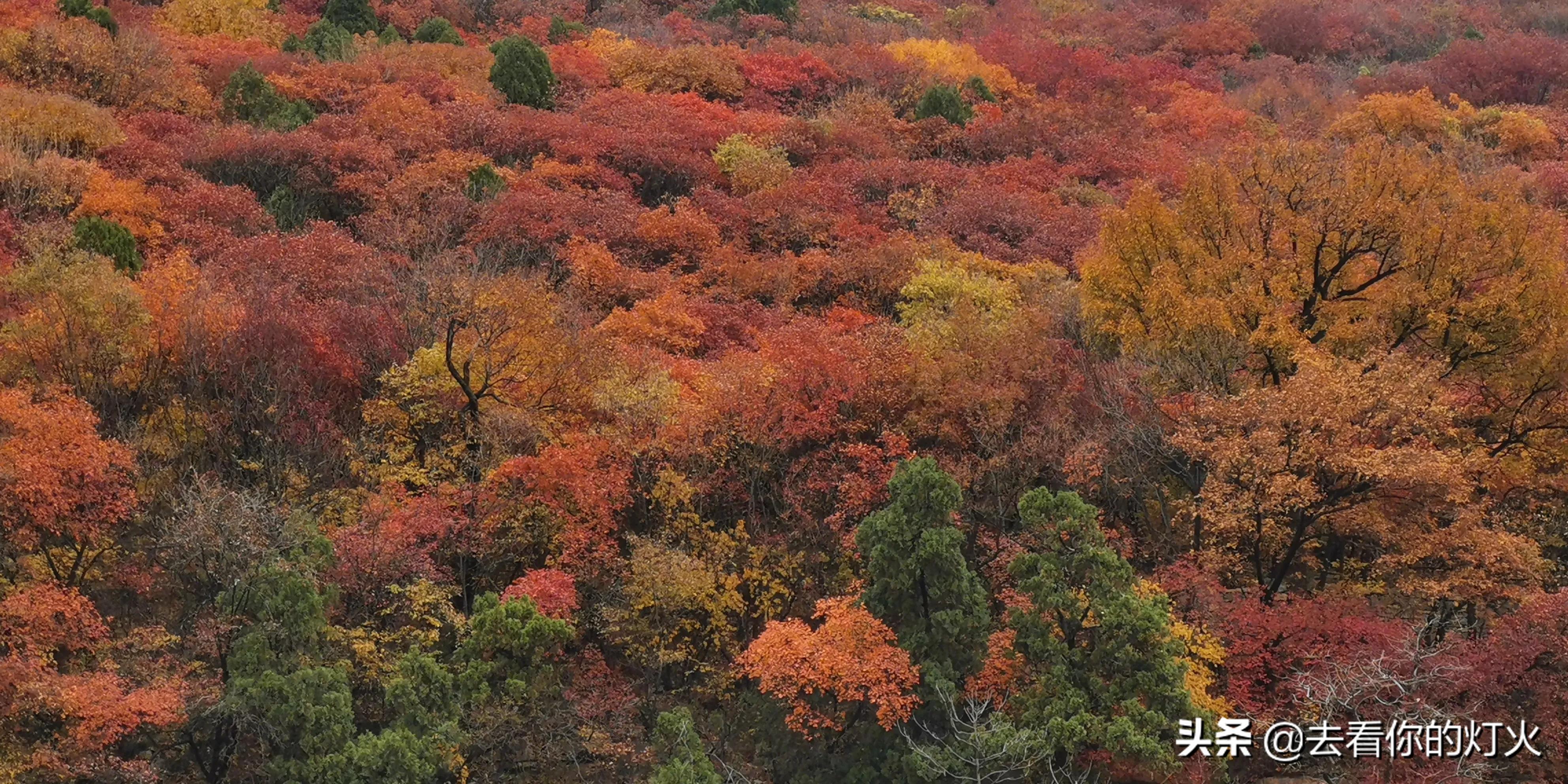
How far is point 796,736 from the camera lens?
24938mm

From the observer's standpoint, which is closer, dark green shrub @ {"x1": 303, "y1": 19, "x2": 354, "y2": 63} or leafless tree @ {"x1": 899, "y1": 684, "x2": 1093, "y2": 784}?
leafless tree @ {"x1": 899, "y1": 684, "x2": 1093, "y2": 784}

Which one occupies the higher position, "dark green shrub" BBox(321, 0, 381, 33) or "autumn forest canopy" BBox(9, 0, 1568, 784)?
"autumn forest canopy" BBox(9, 0, 1568, 784)

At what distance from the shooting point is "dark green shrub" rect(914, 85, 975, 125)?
59906 mm

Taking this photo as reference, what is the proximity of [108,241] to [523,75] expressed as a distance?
2754 centimetres

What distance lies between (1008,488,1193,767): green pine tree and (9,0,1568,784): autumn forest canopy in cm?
8

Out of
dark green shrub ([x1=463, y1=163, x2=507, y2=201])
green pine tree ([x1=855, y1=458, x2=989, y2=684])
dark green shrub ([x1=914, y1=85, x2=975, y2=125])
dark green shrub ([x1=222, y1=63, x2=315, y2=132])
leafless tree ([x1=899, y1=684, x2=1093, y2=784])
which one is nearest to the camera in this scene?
leafless tree ([x1=899, y1=684, x2=1093, y2=784])

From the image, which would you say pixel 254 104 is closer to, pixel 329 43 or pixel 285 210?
pixel 285 210

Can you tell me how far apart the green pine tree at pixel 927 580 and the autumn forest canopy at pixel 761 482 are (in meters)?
0.09

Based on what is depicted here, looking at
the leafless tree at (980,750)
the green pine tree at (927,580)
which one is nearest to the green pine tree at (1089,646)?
the leafless tree at (980,750)

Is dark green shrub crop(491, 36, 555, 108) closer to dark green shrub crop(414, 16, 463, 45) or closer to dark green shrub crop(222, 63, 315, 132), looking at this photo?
dark green shrub crop(414, 16, 463, 45)

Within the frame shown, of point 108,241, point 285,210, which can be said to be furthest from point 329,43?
point 108,241

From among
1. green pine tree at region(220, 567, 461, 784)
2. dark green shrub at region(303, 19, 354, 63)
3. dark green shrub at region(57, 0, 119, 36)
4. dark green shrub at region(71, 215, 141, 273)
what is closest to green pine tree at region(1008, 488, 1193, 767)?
green pine tree at region(220, 567, 461, 784)

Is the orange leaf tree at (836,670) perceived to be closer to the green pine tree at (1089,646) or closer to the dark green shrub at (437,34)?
the green pine tree at (1089,646)

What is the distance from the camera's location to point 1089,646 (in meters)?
22.9
